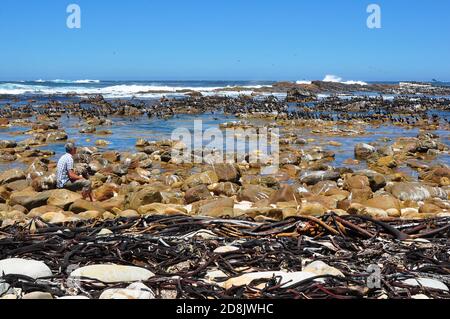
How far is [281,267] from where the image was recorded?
3.79 meters

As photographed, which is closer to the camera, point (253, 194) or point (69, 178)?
point (253, 194)

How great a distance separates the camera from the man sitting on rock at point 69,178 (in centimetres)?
841

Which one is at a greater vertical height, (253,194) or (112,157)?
(112,157)

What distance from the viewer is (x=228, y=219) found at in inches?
191

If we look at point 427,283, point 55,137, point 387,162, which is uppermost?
point 55,137

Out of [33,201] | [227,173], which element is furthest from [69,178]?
[227,173]

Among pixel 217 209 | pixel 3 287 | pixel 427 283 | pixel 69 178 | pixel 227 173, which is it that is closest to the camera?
pixel 3 287

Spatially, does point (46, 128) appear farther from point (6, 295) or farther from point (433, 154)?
point (6, 295)

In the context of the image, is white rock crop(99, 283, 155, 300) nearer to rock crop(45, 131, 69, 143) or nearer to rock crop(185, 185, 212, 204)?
rock crop(185, 185, 212, 204)

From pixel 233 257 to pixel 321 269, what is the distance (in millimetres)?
741

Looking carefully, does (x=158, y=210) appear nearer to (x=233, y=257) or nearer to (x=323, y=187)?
(x=233, y=257)

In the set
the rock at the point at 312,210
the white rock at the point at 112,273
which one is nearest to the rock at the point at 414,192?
the rock at the point at 312,210

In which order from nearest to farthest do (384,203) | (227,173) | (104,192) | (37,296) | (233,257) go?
1. (37,296)
2. (233,257)
3. (384,203)
4. (104,192)
5. (227,173)

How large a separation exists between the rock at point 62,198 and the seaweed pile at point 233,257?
2009 mm
